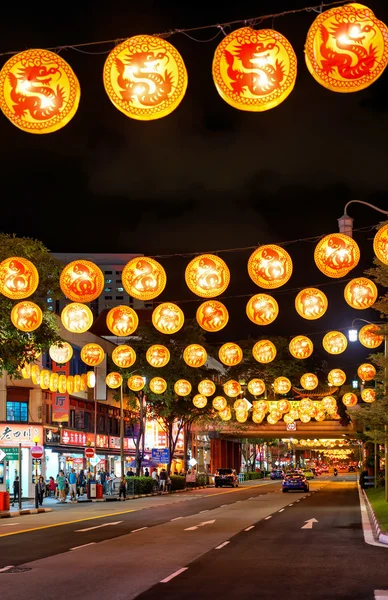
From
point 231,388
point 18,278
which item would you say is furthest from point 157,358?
point 231,388

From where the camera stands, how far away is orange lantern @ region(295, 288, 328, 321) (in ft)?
83.2

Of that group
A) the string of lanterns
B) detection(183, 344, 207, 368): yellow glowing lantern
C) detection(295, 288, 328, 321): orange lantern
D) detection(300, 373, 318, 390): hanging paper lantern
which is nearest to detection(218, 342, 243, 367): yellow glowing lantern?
detection(183, 344, 207, 368): yellow glowing lantern

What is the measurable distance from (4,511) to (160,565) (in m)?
23.6

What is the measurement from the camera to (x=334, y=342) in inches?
1240

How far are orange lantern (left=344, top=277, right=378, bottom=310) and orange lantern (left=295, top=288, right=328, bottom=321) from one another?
0.78m

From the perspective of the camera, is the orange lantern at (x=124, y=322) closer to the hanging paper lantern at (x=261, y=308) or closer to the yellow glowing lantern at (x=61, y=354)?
the hanging paper lantern at (x=261, y=308)

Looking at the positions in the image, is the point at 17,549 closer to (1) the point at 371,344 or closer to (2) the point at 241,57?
(2) the point at 241,57

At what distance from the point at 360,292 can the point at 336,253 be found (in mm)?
4575

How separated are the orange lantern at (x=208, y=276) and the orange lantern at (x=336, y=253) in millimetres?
2554

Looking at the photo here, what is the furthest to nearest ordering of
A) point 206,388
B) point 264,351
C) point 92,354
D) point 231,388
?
point 206,388 → point 231,388 → point 92,354 → point 264,351

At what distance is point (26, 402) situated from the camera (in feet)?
181

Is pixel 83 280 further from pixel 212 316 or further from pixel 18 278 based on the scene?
pixel 212 316

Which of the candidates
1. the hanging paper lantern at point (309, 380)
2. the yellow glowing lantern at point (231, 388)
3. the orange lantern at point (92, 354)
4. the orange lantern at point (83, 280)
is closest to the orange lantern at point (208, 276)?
the orange lantern at point (83, 280)

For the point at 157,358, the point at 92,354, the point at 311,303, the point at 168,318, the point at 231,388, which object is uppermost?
the point at 311,303
